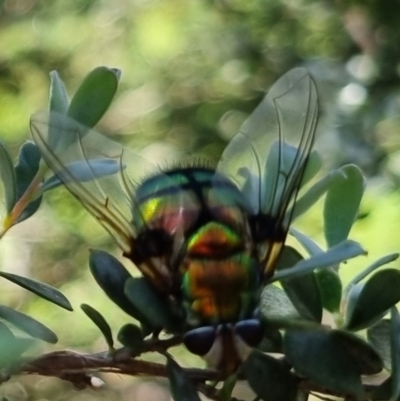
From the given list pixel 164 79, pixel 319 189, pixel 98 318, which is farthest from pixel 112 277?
pixel 164 79

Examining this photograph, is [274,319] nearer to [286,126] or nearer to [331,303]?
[331,303]

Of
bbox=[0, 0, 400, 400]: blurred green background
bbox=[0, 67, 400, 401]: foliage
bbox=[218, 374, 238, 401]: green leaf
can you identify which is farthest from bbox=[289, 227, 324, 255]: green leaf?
bbox=[0, 0, 400, 400]: blurred green background

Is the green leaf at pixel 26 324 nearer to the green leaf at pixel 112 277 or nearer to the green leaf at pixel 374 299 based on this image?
the green leaf at pixel 112 277

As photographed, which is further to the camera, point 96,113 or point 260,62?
point 260,62

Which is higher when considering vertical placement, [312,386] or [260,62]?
[260,62]

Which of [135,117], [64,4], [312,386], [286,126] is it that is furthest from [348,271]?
[64,4]

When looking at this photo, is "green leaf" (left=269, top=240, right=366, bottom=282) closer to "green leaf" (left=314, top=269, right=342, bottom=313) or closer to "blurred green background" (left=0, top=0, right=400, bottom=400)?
"green leaf" (left=314, top=269, right=342, bottom=313)
